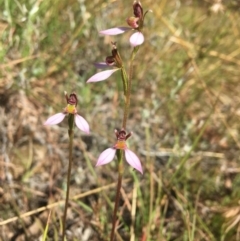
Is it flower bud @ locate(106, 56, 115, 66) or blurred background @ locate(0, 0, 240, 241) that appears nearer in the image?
flower bud @ locate(106, 56, 115, 66)

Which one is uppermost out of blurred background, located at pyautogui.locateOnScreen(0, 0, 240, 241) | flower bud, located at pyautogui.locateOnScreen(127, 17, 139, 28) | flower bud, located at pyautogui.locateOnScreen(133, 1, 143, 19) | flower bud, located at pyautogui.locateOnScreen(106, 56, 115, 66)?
flower bud, located at pyautogui.locateOnScreen(133, 1, 143, 19)

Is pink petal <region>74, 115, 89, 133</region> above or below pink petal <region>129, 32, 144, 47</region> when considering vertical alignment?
below

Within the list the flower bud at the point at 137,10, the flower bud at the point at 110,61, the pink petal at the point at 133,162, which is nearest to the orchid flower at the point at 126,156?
the pink petal at the point at 133,162

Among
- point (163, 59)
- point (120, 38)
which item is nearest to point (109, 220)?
point (163, 59)

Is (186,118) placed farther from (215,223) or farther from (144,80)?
(215,223)

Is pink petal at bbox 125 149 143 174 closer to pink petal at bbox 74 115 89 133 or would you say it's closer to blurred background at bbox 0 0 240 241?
pink petal at bbox 74 115 89 133

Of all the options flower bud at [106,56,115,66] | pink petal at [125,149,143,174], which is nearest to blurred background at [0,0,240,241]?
pink petal at [125,149,143,174]

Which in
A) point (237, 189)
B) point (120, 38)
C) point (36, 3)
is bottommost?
point (237, 189)

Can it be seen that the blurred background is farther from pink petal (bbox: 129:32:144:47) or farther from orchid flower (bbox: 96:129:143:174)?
pink petal (bbox: 129:32:144:47)

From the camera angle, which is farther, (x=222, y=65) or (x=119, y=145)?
(x=222, y=65)
